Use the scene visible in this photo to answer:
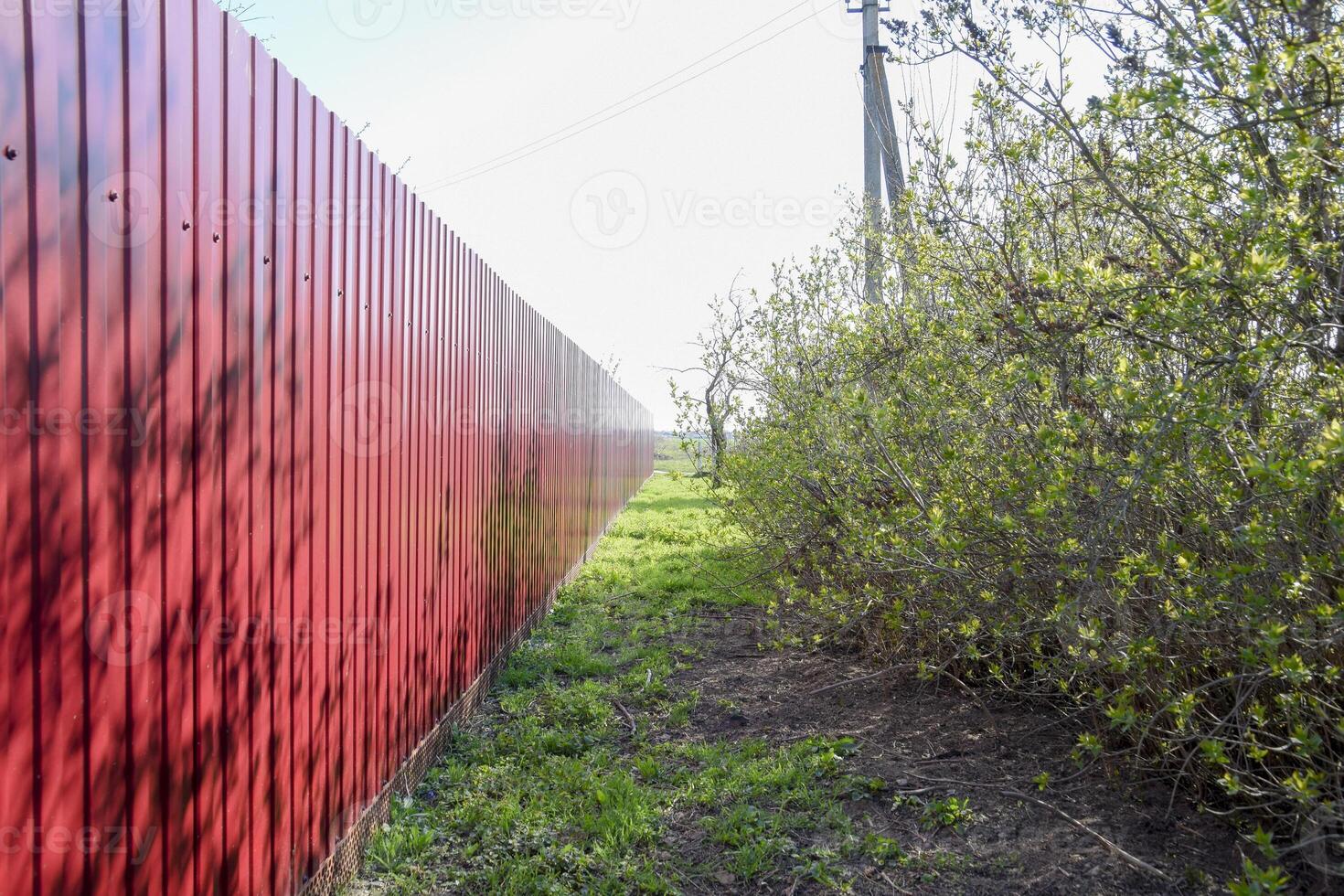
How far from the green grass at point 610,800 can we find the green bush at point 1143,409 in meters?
0.99

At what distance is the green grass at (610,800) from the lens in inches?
126

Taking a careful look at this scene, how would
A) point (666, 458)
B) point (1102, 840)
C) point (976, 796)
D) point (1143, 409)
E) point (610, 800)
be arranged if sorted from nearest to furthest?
point (1143, 409), point (1102, 840), point (976, 796), point (610, 800), point (666, 458)

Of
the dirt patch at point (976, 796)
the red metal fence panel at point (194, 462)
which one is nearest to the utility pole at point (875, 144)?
the dirt patch at point (976, 796)

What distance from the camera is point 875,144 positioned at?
8375 millimetres

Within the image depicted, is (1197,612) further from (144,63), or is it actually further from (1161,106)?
(144,63)

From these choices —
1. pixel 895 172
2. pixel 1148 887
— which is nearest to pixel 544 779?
pixel 1148 887

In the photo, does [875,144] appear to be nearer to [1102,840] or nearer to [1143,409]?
[1143,409]

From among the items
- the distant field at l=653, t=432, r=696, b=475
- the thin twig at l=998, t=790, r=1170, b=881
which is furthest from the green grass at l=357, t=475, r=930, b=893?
the distant field at l=653, t=432, r=696, b=475

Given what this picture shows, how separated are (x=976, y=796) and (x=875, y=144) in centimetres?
639

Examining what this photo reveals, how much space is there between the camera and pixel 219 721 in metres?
2.27

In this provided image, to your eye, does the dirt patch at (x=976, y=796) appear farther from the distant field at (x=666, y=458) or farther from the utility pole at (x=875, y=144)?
the distant field at (x=666, y=458)

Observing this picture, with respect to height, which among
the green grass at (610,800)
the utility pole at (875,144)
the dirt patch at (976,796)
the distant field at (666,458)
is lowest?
the green grass at (610,800)

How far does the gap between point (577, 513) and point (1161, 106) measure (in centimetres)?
824

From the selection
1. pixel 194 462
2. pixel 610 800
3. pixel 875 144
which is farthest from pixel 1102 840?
pixel 875 144
